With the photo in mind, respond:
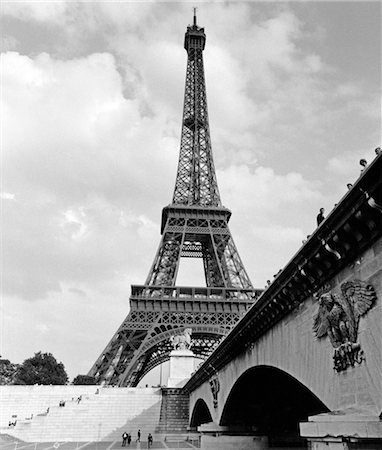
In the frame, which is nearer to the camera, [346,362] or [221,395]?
[346,362]

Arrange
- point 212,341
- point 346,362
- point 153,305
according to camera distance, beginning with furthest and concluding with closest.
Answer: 1. point 212,341
2. point 153,305
3. point 346,362

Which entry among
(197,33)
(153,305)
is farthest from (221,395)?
(197,33)

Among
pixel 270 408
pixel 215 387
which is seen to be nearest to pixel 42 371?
pixel 215 387

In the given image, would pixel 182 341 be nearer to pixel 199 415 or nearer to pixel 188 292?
pixel 188 292

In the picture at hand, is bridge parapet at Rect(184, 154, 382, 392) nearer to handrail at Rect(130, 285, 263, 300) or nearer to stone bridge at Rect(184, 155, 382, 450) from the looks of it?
stone bridge at Rect(184, 155, 382, 450)

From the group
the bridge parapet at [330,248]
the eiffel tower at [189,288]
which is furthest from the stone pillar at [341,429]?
the eiffel tower at [189,288]

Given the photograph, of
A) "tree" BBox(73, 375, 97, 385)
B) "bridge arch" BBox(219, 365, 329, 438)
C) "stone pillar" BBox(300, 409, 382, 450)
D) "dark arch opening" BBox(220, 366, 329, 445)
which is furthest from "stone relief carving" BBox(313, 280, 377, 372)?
"tree" BBox(73, 375, 97, 385)

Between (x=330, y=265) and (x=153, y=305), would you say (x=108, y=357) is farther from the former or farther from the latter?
(x=330, y=265)
